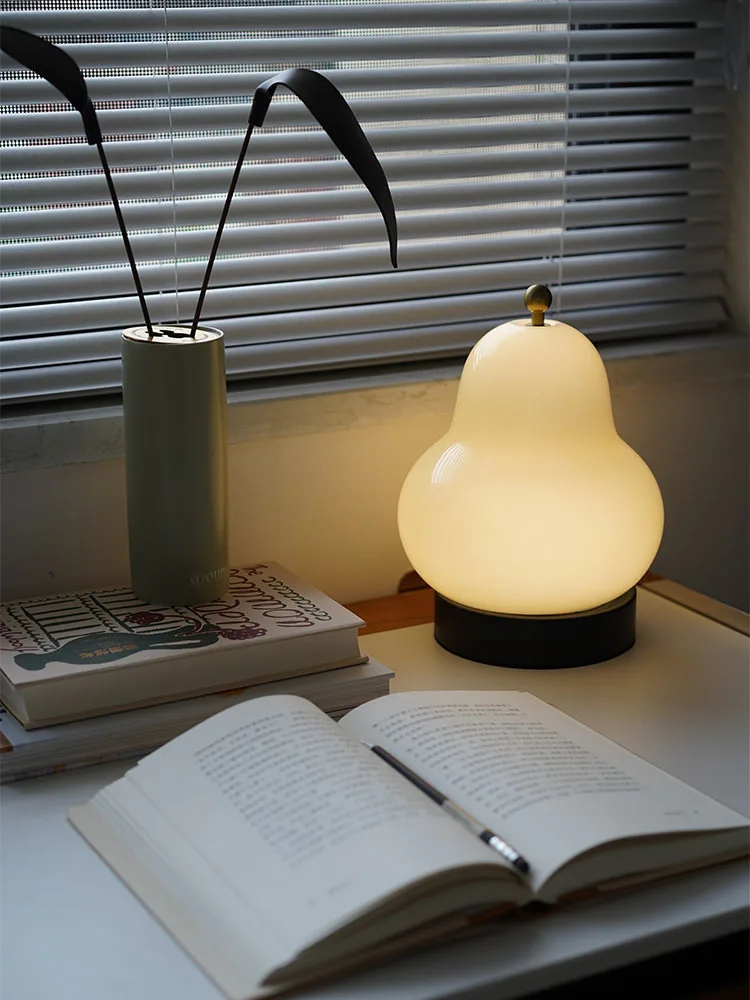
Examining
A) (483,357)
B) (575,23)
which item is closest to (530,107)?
(575,23)

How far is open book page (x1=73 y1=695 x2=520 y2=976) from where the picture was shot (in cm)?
68

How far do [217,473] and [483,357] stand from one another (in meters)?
0.25

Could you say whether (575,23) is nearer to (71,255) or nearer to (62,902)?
(71,255)

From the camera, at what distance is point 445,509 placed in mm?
1062

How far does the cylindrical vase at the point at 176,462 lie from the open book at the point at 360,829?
211 millimetres

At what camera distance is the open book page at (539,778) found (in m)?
0.74

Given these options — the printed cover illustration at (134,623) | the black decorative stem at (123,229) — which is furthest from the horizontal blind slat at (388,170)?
the printed cover illustration at (134,623)

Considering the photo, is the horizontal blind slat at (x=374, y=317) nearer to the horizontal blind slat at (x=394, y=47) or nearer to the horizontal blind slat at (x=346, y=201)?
the horizontal blind slat at (x=346, y=201)

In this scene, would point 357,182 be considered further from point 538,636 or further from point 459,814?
point 459,814

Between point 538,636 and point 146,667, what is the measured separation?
1.16 feet

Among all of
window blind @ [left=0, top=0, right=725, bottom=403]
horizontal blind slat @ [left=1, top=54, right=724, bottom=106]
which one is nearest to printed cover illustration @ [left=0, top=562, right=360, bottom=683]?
window blind @ [left=0, top=0, right=725, bottom=403]

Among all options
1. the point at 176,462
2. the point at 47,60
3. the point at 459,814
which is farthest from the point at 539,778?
the point at 47,60

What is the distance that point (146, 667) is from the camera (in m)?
0.93

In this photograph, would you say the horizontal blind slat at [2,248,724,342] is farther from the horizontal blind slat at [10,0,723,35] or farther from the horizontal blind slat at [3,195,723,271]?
the horizontal blind slat at [10,0,723,35]
